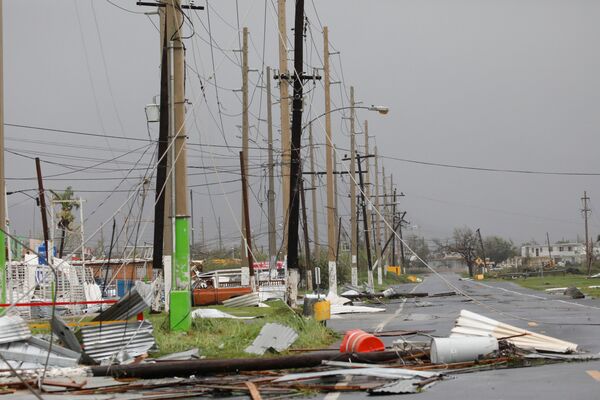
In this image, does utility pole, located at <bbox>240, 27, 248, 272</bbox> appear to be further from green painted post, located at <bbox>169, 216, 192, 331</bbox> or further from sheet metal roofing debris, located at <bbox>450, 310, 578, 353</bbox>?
sheet metal roofing debris, located at <bbox>450, 310, 578, 353</bbox>

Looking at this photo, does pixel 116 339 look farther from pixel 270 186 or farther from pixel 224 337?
pixel 270 186

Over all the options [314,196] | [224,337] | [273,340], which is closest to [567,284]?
[314,196]

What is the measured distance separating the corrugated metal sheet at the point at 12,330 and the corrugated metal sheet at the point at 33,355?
8 centimetres

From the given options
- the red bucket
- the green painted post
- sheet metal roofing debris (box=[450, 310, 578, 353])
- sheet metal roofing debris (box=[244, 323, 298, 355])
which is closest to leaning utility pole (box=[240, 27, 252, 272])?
the green painted post

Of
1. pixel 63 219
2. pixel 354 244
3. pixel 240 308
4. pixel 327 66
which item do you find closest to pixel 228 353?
pixel 240 308

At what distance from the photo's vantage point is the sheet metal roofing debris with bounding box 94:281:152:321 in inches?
656

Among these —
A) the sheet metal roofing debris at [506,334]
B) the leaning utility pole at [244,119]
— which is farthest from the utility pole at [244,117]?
the sheet metal roofing debris at [506,334]

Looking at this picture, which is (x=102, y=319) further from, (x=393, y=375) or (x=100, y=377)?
(x=393, y=375)

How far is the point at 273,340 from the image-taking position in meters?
17.7

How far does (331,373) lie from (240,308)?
26.3 meters

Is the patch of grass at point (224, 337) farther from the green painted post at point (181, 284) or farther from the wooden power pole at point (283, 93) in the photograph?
the wooden power pole at point (283, 93)

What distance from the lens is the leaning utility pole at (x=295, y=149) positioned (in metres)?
32.6

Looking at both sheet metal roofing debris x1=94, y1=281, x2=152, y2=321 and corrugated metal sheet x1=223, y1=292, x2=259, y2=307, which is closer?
sheet metal roofing debris x1=94, y1=281, x2=152, y2=321

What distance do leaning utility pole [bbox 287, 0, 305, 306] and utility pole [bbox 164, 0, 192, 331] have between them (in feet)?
33.3
